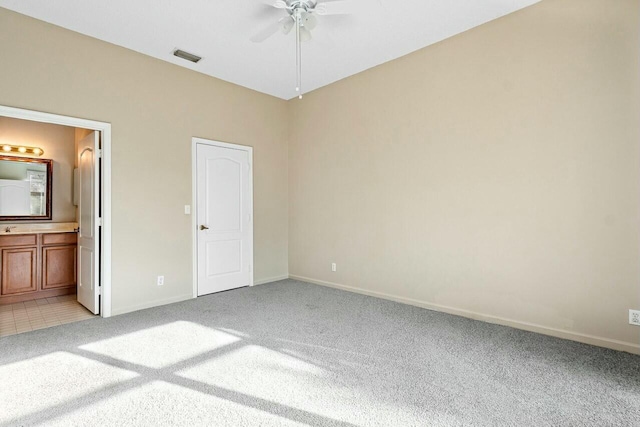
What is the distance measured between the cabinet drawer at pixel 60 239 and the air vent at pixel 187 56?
2.83 m

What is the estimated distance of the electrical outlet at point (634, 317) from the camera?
99.6 inches

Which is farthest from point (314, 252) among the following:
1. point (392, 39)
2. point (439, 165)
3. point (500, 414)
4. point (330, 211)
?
point (500, 414)

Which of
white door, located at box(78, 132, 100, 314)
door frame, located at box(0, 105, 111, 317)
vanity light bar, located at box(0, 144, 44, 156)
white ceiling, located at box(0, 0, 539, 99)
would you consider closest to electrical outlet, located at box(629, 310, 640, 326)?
white ceiling, located at box(0, 0, 539, 99)

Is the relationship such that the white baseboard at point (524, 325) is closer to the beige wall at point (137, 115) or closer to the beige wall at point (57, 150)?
the beige wall at point (137, 115)

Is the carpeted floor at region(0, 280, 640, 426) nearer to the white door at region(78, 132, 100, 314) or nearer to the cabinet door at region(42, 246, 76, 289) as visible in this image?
the white door at region(78, 132, 100, 314)

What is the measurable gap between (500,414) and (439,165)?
8.20 ft

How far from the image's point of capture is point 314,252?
5039 millimetres

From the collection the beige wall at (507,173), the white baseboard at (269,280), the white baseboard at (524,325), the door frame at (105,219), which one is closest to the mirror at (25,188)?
the door frame at (105,219)

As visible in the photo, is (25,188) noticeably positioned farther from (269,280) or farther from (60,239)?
(269,280)

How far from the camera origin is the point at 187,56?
3.88 metres

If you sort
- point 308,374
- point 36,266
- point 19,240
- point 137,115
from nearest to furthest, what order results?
point 308,374, point 137,115, point 19,240, point 36,266

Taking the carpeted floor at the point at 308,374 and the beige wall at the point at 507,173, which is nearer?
the carpeted floor at the point at 308,374

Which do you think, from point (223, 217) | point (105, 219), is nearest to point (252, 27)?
point (223, 217)

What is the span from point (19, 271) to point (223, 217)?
101 inches
